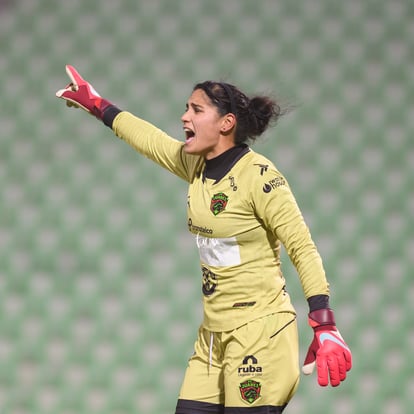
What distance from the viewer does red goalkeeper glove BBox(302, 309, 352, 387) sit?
1957 millimetres

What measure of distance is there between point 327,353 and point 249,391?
0.66 feet

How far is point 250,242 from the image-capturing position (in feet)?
6.78

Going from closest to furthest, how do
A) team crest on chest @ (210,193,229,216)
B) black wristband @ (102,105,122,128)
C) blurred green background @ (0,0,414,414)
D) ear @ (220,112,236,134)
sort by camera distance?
team crest on chest @ (210,193,229,216) < ear @ (220,112,236,134) < black wristband @ (102,105,122,128) < blurred green background @ (0,0,414,414)

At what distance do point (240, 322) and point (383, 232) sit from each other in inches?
63.1

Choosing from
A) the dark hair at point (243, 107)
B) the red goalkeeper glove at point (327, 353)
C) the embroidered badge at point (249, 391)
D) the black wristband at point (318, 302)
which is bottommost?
the embroidered badge at point (249, 391)

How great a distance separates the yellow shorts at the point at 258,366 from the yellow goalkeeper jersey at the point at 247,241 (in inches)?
1.1

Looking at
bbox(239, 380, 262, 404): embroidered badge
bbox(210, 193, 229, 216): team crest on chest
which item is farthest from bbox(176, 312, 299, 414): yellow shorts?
bbox(210, 193, 229, 216): team crest on chest

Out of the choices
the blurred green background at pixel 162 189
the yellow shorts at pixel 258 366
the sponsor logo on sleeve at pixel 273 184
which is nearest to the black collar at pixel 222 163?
the sponsor logo on sleeve at pixel 273 184

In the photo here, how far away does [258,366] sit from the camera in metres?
2.03

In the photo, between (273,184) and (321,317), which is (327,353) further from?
(273,184)

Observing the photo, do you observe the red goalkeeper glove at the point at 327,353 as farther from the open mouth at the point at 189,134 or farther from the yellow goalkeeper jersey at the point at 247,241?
the open mouth at the point at 189,134

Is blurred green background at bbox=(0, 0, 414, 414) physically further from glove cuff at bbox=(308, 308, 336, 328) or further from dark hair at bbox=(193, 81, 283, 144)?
glove cuff at bbox=(308, 308, 336, 328)

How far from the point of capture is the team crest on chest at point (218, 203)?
2072 mm

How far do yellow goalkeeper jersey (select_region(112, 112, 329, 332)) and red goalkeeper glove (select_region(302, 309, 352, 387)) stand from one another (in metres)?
0.06
